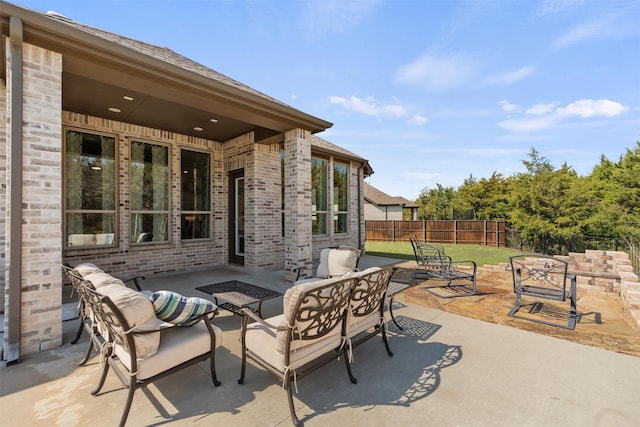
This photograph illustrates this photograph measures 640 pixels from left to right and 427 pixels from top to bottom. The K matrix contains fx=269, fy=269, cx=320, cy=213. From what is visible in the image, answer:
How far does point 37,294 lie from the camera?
2988mm

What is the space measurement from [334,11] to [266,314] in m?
6.34

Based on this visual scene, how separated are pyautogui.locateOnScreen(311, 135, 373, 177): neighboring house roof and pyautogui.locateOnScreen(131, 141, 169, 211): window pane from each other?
4.08 m

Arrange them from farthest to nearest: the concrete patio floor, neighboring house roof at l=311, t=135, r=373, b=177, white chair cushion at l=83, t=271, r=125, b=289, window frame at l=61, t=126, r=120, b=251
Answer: neighboring house roof at l=311, t=135, r=373, b=177 → window frame at l=61, t=126, r=120, b=251 → white chair cushion at l=83, t=271, r=125, b=289 → the concrete patio floor

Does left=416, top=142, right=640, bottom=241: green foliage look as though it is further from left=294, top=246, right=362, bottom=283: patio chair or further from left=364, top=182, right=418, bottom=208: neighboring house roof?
left=294, top=246, right=362, bottom=283: patio chair

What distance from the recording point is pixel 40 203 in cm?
301

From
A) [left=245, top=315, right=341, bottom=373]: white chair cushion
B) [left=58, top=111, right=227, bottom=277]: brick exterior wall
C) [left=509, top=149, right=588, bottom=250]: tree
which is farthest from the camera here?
[left=509, top=149, right=588, bottom=250]: tree

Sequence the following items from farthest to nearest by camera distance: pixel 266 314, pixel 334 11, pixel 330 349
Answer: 1. pixel 334 11
2. pixel 266 314
3. pixel 330 349

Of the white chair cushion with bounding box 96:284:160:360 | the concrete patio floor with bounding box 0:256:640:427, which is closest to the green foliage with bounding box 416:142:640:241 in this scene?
the concrete patio floor with bounding box 0:256:640:427

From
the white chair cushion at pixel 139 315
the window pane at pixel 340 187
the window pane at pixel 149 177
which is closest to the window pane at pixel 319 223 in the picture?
the window pane at pixel 340 187

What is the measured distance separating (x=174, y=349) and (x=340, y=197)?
318 inches

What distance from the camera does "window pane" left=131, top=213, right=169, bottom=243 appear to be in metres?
6.41

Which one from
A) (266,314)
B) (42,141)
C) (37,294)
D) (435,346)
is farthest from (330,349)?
(42,141)

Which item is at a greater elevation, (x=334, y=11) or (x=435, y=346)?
(x=334, y=11)

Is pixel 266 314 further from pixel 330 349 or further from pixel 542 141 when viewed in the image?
pixel 542 141
